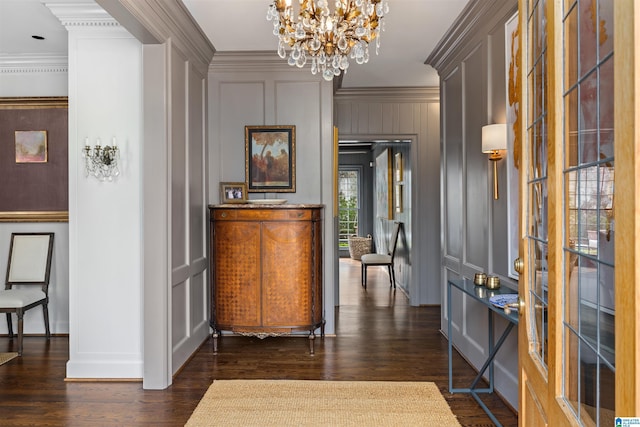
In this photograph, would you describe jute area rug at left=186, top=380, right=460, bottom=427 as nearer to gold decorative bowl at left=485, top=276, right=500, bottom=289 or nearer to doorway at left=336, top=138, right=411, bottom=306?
gold decorative bowl at left=485, top=276, right=500, bottom=289

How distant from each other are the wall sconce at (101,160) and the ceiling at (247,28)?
3.58 feet

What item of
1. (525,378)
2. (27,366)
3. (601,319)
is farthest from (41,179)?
(601,319)

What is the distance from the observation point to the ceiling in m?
3.53

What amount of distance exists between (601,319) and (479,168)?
8.97 ft

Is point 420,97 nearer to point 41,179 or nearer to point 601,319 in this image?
point 41,179

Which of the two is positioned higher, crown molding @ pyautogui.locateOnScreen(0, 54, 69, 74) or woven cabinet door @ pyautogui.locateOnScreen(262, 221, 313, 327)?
crown molding @ pyautogui.locateOnScreen(0, 54, 69, 74)

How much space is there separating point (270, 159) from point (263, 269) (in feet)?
3.86

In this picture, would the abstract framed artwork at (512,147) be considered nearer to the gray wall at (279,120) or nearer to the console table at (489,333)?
the console table at (489,333)

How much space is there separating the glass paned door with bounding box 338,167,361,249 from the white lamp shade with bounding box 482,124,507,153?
8.95m

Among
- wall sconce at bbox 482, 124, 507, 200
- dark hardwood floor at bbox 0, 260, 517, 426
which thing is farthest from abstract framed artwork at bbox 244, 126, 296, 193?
wall sconce at bbox 482, 124, 507, 200

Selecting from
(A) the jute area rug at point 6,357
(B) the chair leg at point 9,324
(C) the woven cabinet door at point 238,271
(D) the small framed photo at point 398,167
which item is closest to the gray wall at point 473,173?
(C) the woven cabinet door at point 238,271

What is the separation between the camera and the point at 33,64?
4660 mm

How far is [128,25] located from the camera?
2.98 meters

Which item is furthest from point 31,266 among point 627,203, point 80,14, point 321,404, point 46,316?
point 627,203
